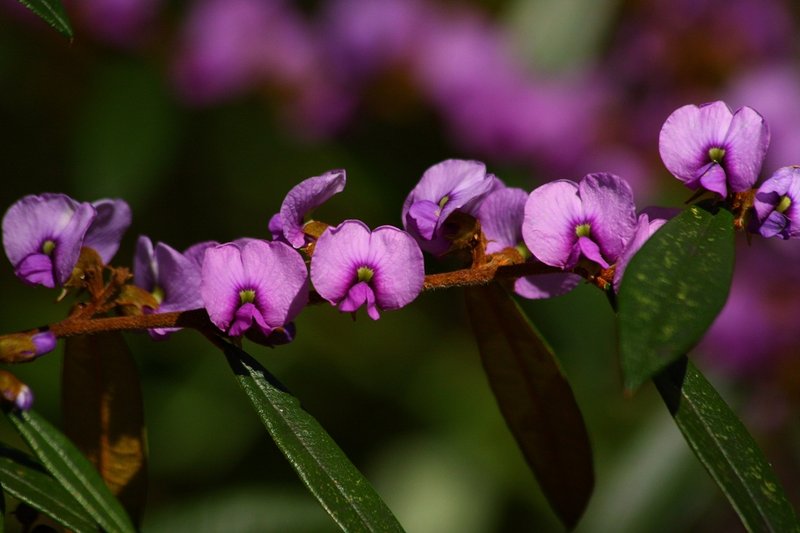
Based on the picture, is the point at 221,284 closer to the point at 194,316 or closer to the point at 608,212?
the point at 194,316

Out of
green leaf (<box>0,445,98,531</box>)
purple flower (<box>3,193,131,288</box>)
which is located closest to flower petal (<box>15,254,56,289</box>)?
purple flower (<box>3,193,131,288</box>)

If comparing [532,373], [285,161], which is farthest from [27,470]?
[285,161]

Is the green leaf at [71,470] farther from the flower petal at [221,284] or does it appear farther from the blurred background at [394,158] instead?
the blurred background at [394,158]

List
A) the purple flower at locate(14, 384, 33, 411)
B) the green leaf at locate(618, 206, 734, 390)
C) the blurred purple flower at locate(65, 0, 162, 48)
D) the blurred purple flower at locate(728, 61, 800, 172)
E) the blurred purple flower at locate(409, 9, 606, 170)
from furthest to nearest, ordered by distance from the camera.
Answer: the blurred purple flower at locate(409, 9, 606, 170) → the blurred purple flower at locate(65, 0, 162, 48) → the blurred purple flower at locate(728, 61, 800, 172) → the purple flower at locate(14, 384, 33, 411) → the green leaf at locate(618, 206, 734, 390)

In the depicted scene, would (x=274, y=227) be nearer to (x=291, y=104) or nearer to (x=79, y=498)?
(x=79, y=498)

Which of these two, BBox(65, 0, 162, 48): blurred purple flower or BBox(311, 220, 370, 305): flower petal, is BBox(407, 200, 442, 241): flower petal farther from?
BBox(65, 0, 162, 48): blurred purple flower

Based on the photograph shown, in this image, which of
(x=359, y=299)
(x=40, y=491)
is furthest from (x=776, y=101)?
(x=40, y=491)
